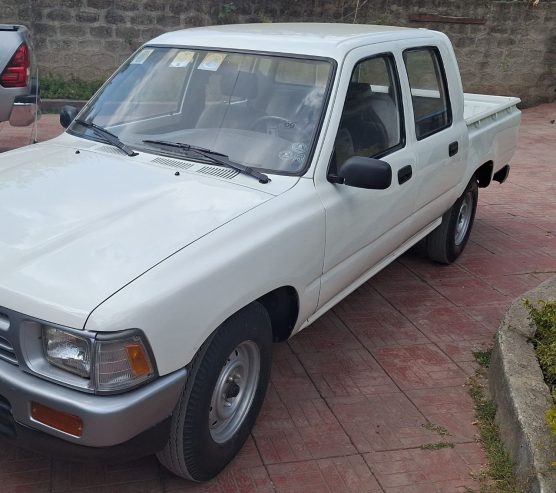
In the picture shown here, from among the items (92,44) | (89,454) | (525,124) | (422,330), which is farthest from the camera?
(525,124)

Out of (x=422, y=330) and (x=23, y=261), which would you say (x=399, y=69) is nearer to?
(x=422, y=330)

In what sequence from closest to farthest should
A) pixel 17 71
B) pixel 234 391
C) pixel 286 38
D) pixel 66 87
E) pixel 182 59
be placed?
pixel 234 391
pixel 286 38
pixel 182 59
pixel 17 71
pixel 66 87

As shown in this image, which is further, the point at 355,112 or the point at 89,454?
the point at 355,112

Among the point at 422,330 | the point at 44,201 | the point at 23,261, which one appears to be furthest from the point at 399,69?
the point at 23,261

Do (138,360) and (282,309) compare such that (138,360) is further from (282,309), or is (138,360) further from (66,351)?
(282,309)

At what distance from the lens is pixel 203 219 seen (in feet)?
9.84

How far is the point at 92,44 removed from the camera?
11297 mm

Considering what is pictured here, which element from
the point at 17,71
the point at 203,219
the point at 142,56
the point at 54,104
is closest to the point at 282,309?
the point at 203,219

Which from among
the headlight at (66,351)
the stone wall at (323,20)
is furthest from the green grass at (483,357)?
the stone wall at (323,20)

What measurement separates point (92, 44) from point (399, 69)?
26.9 feet

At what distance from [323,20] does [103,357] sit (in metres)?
10.9

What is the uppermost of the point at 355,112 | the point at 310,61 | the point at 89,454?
the point at 310,61

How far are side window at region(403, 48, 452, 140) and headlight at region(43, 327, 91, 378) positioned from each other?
2795mm

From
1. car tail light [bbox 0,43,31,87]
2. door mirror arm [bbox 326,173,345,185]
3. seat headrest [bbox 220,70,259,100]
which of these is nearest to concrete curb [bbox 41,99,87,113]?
car tail light [bbox 0,43,31,87]
